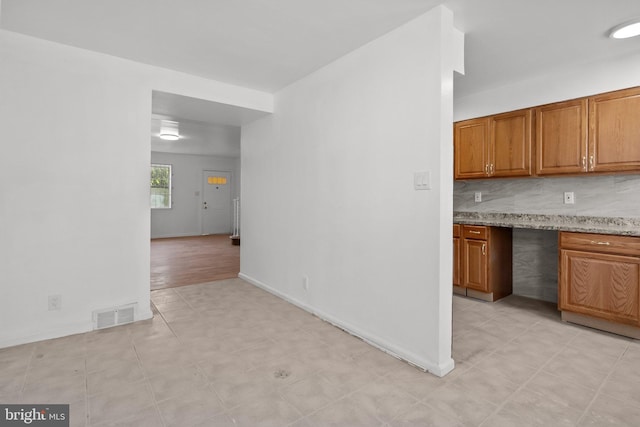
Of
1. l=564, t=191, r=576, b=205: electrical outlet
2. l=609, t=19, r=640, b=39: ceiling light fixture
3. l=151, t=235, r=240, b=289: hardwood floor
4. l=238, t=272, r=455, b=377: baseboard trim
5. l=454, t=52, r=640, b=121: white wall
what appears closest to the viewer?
l=238, t=272, r=455, b=377: baseboard trim

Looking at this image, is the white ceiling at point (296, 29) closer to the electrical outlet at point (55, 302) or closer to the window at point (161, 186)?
the electrical outlet at point (55, 302)

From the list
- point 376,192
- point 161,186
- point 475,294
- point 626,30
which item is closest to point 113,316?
point 376,192

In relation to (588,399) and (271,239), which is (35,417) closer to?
(271,239)

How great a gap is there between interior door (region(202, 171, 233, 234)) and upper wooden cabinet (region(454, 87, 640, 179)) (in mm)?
7801

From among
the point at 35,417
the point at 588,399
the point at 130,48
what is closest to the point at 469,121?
the point at 588,399

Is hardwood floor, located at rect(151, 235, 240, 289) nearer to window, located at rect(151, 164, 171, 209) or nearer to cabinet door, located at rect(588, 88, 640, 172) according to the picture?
window, located at rect(151, 164, 171, 209)

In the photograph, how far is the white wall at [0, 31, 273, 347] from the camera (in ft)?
8.51

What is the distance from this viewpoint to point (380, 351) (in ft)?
8.22

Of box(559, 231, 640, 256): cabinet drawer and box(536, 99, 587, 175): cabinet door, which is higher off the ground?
box(536, 99, 587, 175): cabinet door

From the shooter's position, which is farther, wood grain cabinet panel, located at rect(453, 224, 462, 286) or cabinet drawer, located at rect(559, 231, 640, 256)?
wood grain cabinet panel, located at rect(453, 224, 462, 286)

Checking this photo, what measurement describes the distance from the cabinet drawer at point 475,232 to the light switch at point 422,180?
1.80 metres

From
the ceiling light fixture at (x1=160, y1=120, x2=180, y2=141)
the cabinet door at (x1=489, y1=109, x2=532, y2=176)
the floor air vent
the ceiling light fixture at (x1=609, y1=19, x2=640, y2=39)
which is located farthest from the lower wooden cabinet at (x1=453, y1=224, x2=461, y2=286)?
the ceiling light fixture at (x1=160, y1=120, x2=180, y2=141)

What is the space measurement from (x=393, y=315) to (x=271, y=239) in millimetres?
1985

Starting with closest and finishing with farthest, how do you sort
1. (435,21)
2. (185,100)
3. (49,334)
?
1. (435,21)
2. (49,334)
3. (185,100)
